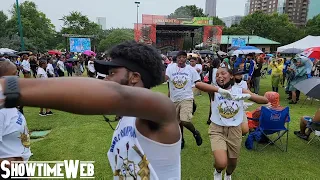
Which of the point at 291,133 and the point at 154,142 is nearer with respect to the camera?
the point at 154,142

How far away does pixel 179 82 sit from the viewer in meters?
5.62

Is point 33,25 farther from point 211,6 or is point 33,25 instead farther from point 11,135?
point 211,6

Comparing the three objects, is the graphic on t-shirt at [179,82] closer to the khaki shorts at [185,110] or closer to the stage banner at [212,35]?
the khaki shorts at [185,110]

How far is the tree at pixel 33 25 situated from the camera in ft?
161

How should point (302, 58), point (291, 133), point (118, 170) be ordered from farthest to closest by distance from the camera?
point (302, 58), point (291, 133), point (118, 170)

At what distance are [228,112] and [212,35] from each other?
3841cm

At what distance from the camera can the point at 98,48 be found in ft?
207

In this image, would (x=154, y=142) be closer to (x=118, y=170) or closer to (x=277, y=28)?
(x=118, y=170)

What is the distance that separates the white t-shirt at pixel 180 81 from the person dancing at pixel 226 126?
163cm

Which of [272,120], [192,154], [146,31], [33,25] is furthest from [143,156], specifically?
[33,25]

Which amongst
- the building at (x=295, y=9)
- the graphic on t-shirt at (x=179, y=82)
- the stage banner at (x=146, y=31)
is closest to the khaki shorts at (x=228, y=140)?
the graphic on t-shirt at (x=179, y=82)

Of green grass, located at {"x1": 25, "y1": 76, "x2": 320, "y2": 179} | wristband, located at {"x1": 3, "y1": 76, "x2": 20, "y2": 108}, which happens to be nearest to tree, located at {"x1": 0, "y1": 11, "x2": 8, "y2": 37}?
green grass, located at {"x1": 25, "y1": 76, "x2": 320, "y2": 179}

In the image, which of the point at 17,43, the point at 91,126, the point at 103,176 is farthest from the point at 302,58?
the point at 17,43

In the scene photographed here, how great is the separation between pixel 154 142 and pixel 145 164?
159 mm
